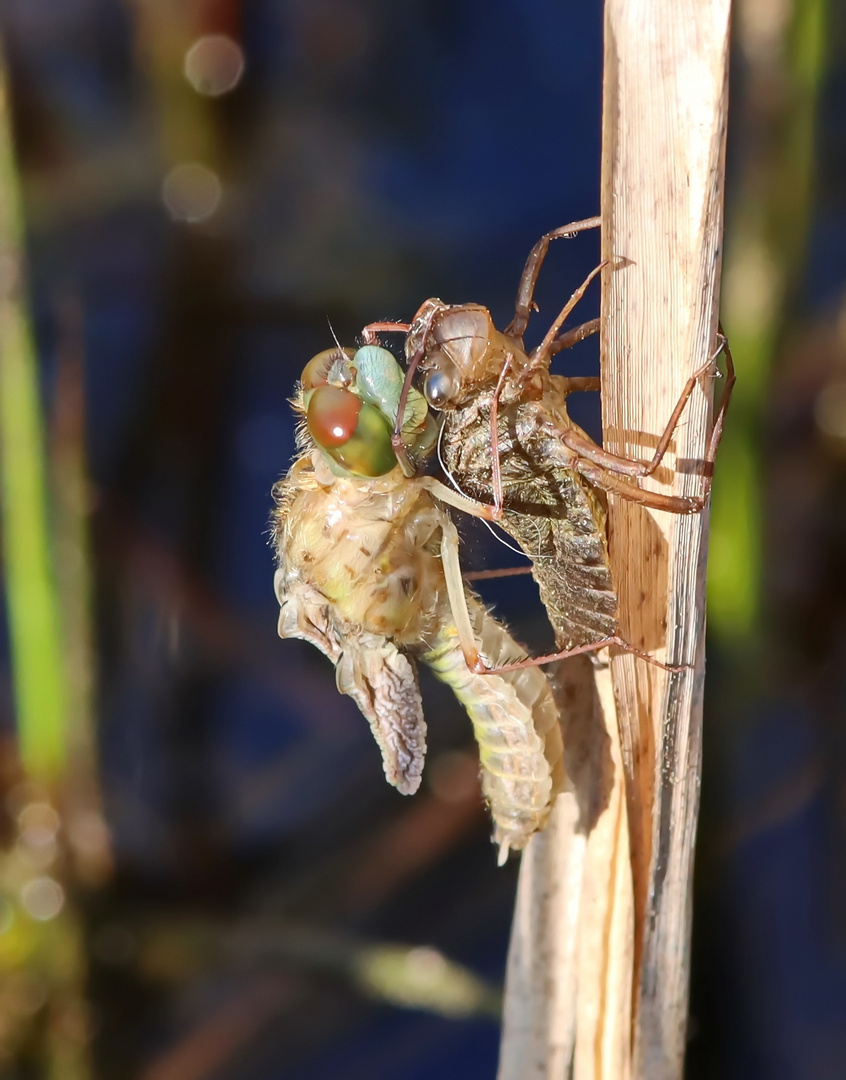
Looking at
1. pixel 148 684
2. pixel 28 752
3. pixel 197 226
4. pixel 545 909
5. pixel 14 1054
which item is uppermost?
pixel 197 226

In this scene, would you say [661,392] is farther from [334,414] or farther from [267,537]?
[267,537]

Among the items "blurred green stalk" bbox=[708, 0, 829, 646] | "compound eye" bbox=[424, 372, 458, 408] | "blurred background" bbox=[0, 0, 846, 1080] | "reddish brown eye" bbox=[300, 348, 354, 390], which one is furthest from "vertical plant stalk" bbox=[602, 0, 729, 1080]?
"blurred green stalk" bbox=[708, 0, 829, 646]

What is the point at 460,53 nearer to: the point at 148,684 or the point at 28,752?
the point at 148,684

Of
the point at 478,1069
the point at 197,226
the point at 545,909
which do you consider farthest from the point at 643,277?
the point at 197,226

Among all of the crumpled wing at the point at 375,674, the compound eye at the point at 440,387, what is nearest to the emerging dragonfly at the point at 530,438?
the compound eye at the point at 440,387

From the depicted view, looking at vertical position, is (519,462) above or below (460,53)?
below

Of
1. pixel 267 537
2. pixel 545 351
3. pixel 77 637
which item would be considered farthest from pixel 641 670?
pixel 267 537
